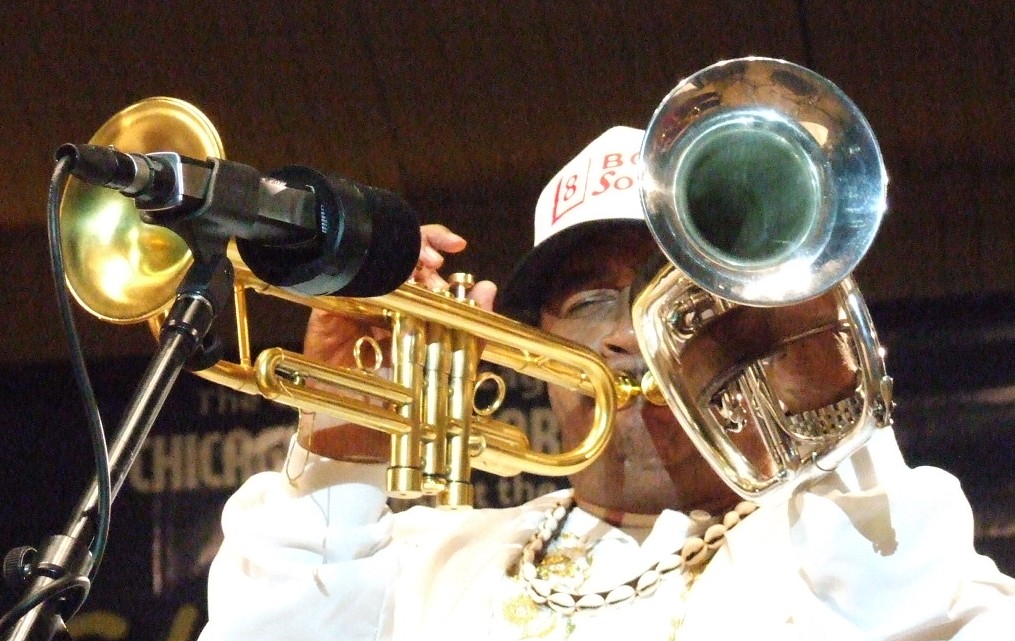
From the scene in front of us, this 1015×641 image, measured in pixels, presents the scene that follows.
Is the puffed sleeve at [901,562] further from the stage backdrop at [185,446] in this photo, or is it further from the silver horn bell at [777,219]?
the stage backdrop at [185,446]

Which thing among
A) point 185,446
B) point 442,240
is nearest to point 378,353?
point 442,240

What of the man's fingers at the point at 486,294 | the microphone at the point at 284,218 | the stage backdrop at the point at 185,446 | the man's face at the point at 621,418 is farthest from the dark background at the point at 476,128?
the microphone at the point at 284,218

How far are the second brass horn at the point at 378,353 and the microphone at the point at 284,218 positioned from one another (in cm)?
21

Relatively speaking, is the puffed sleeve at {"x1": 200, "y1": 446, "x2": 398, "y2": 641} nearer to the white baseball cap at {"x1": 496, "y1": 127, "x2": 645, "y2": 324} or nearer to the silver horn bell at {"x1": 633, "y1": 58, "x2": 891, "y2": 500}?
the white baseball cap at {"x1": 496, "y1": 127, "x2": 645, "y2": 324}

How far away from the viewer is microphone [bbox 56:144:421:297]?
97 centimetres

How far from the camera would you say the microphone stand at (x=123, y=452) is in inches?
34.2

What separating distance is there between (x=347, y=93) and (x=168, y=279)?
5.19 ft

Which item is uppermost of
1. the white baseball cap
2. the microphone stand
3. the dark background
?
the dark background

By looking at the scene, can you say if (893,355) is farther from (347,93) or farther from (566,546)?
(347,93)

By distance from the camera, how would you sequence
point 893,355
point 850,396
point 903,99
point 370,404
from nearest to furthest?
point 850,396
point 370,404
point 893,355
point 903,99

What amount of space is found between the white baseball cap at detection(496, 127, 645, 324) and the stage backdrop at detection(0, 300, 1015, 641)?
596mm

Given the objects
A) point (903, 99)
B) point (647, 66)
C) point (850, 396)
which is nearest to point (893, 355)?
point (903, 99)

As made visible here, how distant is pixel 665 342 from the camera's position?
1669 millimetres

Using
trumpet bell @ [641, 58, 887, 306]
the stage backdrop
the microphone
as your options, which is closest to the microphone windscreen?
the microphone
